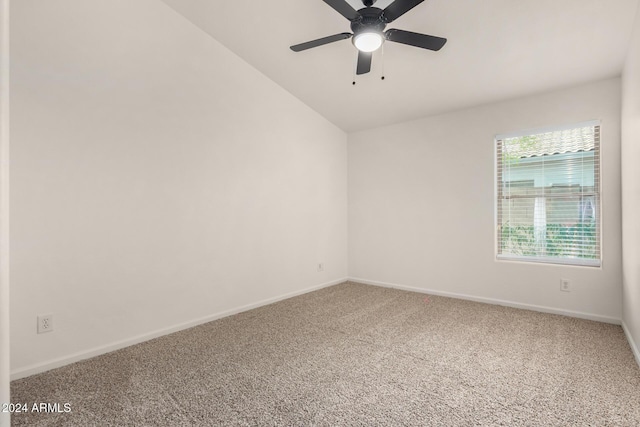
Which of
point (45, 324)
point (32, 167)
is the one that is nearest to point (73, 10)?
point (32, 167)

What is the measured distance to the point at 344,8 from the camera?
6.88ft

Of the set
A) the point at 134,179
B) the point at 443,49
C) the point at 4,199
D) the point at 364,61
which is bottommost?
the point at 4,199

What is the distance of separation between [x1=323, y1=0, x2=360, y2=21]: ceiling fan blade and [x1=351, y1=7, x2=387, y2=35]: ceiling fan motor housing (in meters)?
0.03

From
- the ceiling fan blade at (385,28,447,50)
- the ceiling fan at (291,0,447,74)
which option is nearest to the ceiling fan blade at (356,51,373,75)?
the ceiling fan at (291,0,447,74)

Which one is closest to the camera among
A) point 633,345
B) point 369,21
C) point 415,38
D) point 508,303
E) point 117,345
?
point 369,21

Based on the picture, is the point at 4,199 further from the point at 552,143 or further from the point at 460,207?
the point at 552,143

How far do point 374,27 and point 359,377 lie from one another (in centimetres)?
233

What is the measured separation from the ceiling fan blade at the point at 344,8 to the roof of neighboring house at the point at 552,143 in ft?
8.41

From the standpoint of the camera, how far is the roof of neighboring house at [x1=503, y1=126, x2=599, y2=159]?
3.32 m

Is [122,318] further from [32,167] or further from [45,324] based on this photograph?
[32,167]

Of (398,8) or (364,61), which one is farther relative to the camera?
(364,61)

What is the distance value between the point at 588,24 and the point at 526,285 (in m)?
2.49

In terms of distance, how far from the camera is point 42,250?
7.51 feet

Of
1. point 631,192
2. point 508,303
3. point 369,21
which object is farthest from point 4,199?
point 508,303
